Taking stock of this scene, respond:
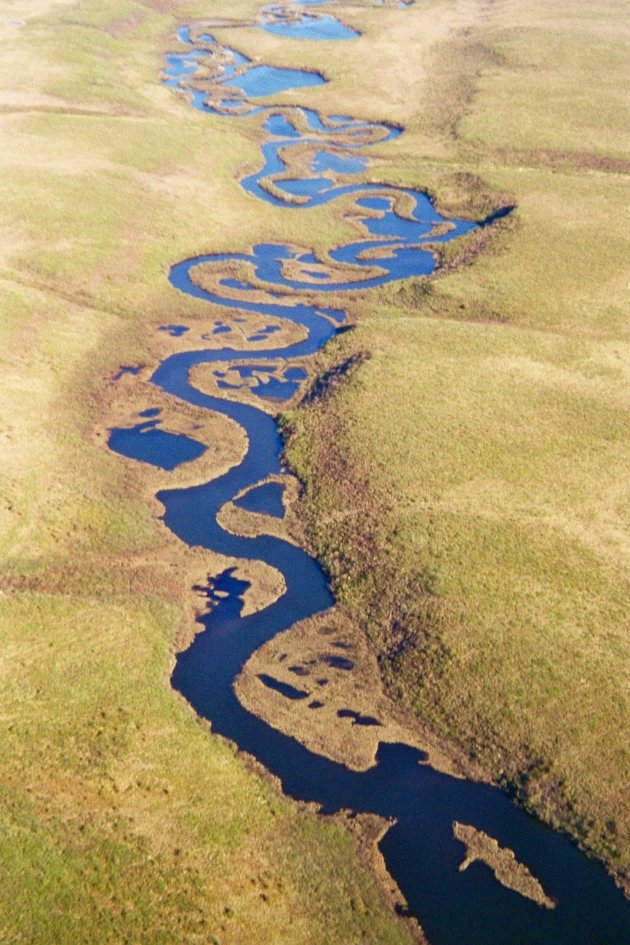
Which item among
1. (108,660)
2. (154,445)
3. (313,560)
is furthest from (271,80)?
(108,660)

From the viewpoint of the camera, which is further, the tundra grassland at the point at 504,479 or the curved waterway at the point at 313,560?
the tundra grassland at the point at 504,479

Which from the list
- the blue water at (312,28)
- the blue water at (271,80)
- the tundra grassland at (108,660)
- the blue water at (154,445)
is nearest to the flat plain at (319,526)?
the tundra grassland at (108,660)

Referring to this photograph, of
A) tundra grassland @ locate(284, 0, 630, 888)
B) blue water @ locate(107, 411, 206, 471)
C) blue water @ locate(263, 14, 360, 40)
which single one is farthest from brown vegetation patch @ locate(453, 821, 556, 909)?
blue water @ locate(263, 14, 360, 40)

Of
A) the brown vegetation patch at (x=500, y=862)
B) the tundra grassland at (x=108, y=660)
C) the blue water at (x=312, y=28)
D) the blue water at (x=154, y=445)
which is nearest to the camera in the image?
the tundra grassland at (x=108, y=660)

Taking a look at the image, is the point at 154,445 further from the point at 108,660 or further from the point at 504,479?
the point at 504,479

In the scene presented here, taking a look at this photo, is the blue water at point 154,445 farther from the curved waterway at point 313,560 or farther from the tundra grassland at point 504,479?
the tundra grassland at point 504,479

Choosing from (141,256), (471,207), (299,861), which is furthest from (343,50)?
(299,861)
